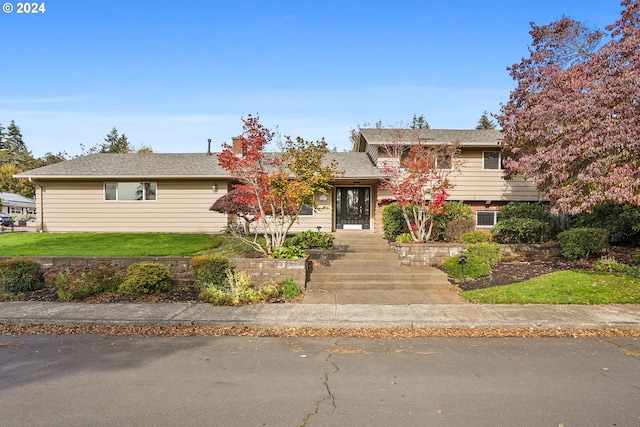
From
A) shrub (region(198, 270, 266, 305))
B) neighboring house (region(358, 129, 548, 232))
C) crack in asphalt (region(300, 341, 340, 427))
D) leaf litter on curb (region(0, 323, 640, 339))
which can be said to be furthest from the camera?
neighboring house (region(358, 129, 548, 232))

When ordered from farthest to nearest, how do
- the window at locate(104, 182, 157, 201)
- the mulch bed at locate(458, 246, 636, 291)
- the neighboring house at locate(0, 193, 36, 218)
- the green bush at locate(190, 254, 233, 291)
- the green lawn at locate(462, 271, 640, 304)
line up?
the neighboring house at locate(0, 193, 36, 218)
the window at locate(104, 182, 157, 201)
the mulch bed at locate(458, 246, 636, 291)
the green bush at locate(190, 254, 233, 291)
the green lawn at locate(462, 271, 640, 304)

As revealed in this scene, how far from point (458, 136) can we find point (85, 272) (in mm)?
14838

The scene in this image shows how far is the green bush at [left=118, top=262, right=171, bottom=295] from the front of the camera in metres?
8.73

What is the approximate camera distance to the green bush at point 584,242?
1148cm

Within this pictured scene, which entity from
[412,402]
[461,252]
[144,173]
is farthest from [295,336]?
[144,173]

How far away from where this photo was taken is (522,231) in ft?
41.0

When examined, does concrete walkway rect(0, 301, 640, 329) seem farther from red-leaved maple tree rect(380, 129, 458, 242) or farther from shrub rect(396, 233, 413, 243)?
red-leaved maple tree rect(380, 129, 458, 242)

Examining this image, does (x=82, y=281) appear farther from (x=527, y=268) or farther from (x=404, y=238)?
(x=527, y=268)

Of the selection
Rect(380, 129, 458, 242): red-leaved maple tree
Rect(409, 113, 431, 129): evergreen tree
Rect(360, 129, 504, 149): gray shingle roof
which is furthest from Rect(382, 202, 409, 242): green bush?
Rect(409, 113, 431, 129): evergreen tree

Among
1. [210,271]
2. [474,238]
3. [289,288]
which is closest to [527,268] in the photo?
[474,238]

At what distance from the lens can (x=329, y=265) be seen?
10.8 m

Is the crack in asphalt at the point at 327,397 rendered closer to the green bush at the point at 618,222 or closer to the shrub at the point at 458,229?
the shrub at the point at 458,229

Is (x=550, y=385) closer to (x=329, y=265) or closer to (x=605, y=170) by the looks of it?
(x=605, y=170)

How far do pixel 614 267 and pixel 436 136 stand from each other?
921 cm
